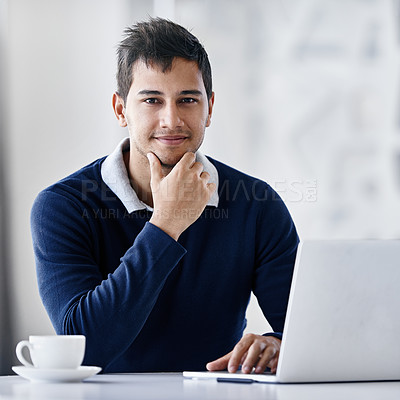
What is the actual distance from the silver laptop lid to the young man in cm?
49

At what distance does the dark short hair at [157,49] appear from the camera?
168 centimetres

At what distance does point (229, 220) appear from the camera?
1709 mm

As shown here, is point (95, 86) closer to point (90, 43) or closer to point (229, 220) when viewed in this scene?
point (90, 43)

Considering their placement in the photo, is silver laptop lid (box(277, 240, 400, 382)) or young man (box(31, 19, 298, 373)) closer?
silver laptop lid (box(277, 240, 400, 382))

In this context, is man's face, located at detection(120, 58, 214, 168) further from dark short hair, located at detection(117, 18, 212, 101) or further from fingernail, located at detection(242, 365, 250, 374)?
fingernail, located at detection(242, 365, 250, 374)

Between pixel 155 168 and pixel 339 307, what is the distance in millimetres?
797

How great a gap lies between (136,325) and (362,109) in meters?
1.75

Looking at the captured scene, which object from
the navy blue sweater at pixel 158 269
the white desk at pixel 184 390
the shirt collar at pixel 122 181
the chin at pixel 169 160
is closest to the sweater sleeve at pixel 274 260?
the navy blue sweater at pixel 158 269

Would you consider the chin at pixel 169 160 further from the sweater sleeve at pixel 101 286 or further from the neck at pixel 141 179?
the sweater sleeve at pixel 101 286

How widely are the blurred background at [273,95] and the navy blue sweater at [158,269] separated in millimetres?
792

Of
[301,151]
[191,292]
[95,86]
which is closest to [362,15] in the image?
[301,151]

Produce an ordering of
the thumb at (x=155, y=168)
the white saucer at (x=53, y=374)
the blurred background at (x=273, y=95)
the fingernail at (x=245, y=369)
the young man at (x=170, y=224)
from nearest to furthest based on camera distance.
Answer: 1. the white saucer at (x=53, y=374)
2. the fingernail at (x=245, y=369)
3. the young man at (x=170, y=224)
4. the thumb at (x=155, y=168)
5. the blurred background at (x=273, y=95)

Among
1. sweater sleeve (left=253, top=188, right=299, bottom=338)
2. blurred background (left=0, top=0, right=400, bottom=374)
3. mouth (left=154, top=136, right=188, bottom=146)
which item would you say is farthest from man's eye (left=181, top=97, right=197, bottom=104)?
blurred background (left=0, top=0, right=400, bottom=374)

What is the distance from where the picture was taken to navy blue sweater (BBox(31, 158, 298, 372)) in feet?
4.42
